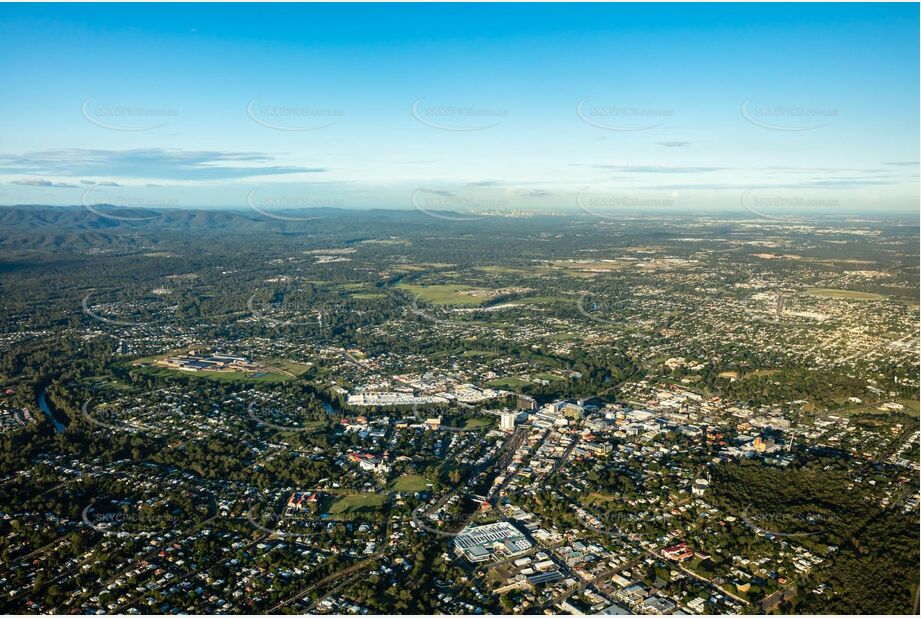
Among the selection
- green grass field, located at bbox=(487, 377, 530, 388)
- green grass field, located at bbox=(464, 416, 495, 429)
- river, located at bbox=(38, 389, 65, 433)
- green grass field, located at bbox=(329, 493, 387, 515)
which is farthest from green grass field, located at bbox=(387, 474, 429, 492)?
river, located at bbox=(38, 389, 65, 433)

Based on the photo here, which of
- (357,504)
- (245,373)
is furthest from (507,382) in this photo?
(357,504)

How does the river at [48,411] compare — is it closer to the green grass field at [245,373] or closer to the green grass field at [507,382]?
the green grass field at [245,373]

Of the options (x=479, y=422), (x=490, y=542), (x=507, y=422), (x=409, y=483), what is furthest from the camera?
(x=479, y=422)

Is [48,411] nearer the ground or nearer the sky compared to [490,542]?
nearer the ground

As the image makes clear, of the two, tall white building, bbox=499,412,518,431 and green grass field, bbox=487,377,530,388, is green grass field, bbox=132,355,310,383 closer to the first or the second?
green grass field, bbox=487,377,530,388

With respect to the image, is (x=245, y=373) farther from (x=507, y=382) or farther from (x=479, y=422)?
(x=479, y=422)

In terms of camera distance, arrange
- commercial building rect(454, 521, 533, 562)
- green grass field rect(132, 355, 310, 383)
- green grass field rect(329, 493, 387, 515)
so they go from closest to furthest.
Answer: commercial building rect(454, 521, 533, 562), green grass field rect(329, 493, 387, 515), green grass field rect(132, 355, 310, 383)

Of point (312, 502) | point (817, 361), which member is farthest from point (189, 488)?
point (817, 361)

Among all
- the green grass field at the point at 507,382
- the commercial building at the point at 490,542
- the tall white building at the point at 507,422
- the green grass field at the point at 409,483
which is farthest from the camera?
the green grass field at the point at 507,382

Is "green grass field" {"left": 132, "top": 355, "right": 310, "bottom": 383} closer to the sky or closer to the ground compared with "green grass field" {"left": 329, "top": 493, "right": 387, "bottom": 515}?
closer to the sky

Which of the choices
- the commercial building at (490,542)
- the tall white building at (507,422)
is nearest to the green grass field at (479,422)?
the tall white building at (507,422)

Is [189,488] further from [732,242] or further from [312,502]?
[732,242]
